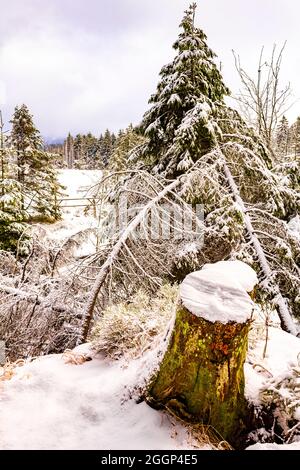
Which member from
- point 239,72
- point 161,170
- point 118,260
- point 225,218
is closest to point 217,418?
→ point 118,260

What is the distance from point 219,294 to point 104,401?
1.55 metres

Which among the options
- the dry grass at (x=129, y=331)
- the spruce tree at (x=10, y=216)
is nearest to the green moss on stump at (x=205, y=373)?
the dry grass at (x=129, y=331)

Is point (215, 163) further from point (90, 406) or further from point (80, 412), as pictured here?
point (80, 412)

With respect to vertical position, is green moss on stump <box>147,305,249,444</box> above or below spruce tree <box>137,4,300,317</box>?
below

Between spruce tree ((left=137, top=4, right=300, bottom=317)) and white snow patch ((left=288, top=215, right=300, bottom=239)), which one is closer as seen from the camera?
spruce tree ((left=137, top=4, right=300, bottom=317))

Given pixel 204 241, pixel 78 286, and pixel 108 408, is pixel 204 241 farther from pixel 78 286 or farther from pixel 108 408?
pixel 108 408

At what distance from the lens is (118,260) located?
6.02 metres

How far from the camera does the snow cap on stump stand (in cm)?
286

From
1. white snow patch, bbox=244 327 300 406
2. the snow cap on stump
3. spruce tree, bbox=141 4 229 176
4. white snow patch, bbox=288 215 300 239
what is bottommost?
white snow patch, bbox=244 327 300 406

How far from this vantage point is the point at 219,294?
121 inches

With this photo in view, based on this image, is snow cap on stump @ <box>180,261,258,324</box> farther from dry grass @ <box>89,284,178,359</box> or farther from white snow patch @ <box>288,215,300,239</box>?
white snow patch @ <box>288,215,300,239</box>

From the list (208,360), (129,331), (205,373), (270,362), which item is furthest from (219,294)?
(129,331)

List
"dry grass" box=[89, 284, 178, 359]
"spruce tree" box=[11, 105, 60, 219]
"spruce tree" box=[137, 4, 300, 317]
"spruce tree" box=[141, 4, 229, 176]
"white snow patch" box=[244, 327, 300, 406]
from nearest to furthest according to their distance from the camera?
"white snow patch" box=[244, 327, 300, 406] → "dry grass" box=[89, 284, 178, 359] → "spruce tree" box=[137, 4, 300, 317] → "spruce tree" box=[141, 4, 229, 176] → "spruce tree" box=[11, 105, 60, 219]

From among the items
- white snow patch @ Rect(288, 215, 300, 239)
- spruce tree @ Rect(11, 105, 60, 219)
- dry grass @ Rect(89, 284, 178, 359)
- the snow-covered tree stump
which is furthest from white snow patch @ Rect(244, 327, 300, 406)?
spruce tree @ Rect(11, 105, 60, 219)
